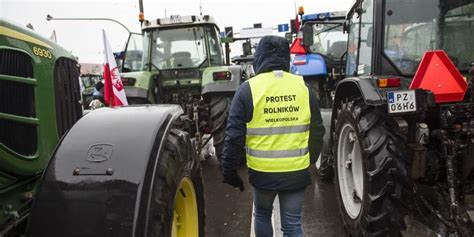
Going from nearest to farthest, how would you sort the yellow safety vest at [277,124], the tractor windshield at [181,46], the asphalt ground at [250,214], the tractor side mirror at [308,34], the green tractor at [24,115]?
the green tractor at [24,115] → the yellow safety vest at [277,124] → the asphalt ground at [250,214] → the tractor side mirror at [308,34] → the tractor windshield at [181,46]

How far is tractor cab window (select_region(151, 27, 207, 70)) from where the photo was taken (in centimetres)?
799

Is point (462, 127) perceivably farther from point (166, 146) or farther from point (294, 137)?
point (166, 146)

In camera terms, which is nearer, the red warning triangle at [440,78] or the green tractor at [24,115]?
the green tractor at [24,115]

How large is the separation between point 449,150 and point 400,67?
937mm

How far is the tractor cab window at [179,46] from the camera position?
7.99 metres

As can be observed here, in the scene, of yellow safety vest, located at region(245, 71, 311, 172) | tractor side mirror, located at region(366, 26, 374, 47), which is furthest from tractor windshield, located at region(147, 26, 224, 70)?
yellow safety vest, located at region(245, 71, 311, 172)

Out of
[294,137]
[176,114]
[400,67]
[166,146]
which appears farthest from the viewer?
[400,67]

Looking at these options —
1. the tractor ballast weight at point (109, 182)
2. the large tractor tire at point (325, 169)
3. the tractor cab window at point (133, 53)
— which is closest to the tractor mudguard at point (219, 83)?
the tractor cab window at point (133, 53)

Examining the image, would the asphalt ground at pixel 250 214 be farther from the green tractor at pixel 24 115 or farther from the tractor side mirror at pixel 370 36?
the green tractor at pixel 24 115

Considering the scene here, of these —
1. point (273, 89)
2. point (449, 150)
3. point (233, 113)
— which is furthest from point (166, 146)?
point (449, 150)

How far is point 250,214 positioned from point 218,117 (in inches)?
93.3

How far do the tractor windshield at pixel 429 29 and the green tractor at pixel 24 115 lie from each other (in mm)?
2780

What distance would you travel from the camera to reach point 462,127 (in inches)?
131

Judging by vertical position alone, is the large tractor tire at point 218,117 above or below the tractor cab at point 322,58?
below
